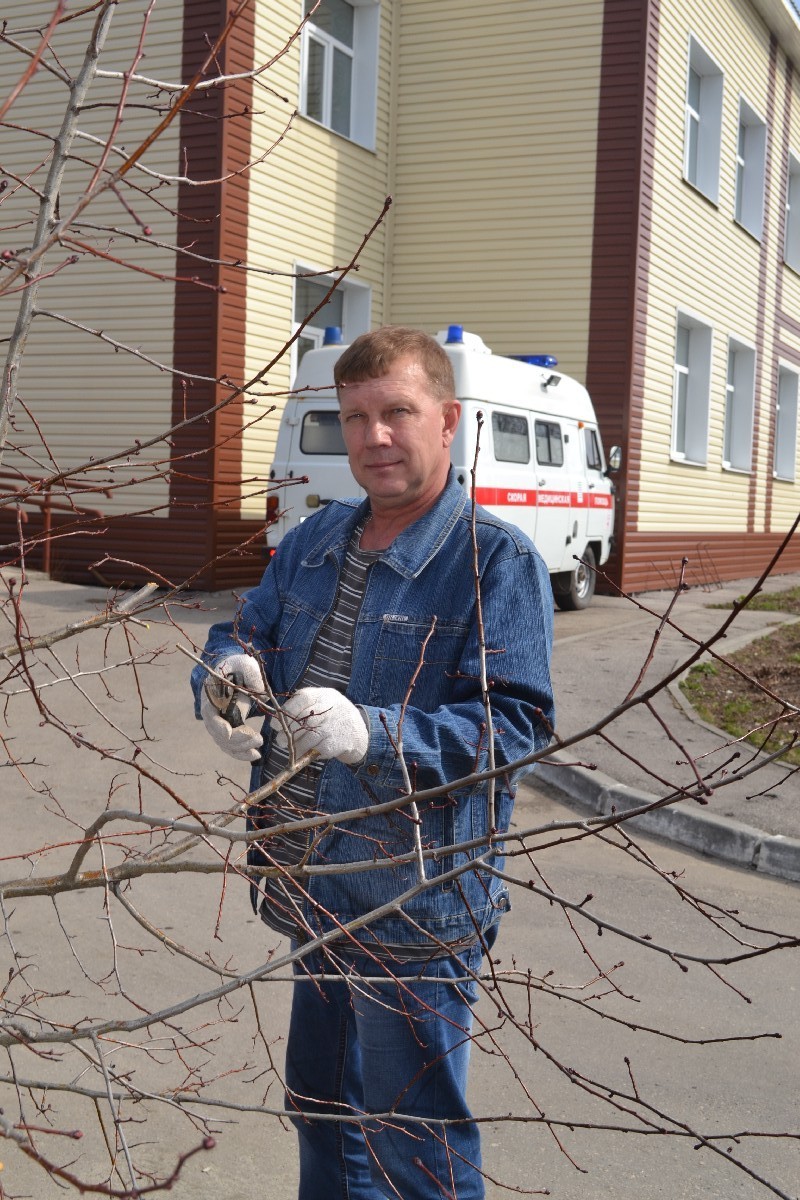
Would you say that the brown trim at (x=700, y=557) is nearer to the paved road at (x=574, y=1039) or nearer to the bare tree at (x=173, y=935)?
the bare tree at (x=173, y=935)

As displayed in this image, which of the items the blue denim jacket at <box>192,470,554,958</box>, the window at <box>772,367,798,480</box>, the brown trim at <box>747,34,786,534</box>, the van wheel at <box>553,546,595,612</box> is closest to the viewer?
the blue denim jacket at <box>192,470,554,958</box>

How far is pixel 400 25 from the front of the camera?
17.9 m

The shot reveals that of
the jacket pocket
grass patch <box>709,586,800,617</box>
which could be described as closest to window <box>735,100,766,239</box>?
grass patch <box>709,586,800,617</box>

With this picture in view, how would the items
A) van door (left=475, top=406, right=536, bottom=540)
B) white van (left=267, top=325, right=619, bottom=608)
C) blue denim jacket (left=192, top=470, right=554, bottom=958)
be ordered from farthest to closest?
van door (left=475, top=406, right=536, bottom=540)
white van (left=267, top=325, right=619, bottom=608)
blue denim jacket (left=192, top=470, right=554, bottom=958)

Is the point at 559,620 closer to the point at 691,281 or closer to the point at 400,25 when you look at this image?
the point at 691,281

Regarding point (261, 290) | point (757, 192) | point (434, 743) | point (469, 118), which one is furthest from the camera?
point (757, 192)

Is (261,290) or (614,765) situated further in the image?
(261,290)

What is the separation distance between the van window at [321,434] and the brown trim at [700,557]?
4.48 meters

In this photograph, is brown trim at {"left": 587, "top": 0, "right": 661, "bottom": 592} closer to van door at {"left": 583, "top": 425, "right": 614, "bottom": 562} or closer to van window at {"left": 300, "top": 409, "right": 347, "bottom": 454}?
van door at {"left": 583, "top": 425, "right": 614, "bottom": 562}

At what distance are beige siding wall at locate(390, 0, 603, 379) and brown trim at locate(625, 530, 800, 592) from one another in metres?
2.61

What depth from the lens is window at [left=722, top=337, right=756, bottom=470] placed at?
2220cm

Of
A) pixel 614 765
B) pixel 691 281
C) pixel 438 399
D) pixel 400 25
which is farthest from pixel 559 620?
pixel 438 399

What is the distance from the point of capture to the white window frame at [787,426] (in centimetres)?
2575

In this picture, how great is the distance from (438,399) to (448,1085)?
53.7 inches
